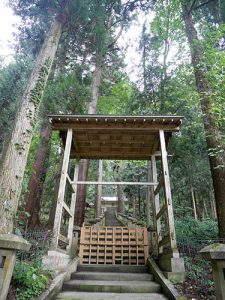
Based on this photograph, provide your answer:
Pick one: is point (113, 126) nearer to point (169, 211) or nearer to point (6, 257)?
point (169, 211)

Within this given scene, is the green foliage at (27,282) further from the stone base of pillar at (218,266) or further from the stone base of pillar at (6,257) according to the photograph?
the stone base of pillar at (218,266)

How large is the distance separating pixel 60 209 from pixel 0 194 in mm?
1562

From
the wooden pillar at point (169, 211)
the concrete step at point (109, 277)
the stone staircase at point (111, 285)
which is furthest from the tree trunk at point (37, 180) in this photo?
the wooden pillar at point (169, 211)

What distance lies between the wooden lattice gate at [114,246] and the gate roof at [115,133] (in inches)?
105

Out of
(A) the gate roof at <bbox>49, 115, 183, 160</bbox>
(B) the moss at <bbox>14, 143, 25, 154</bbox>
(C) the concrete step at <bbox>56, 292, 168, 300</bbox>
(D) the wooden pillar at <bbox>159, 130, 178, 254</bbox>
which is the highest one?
(A) the gate roof at <bbox>49, 115, 183, 160</bbox>

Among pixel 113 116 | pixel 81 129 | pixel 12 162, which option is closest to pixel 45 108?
pixel 81 129

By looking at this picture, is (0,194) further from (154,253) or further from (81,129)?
(154,253)

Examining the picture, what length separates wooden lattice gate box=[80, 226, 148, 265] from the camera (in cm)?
614

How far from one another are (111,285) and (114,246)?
1853 millimetres

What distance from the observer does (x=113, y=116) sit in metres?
5.91

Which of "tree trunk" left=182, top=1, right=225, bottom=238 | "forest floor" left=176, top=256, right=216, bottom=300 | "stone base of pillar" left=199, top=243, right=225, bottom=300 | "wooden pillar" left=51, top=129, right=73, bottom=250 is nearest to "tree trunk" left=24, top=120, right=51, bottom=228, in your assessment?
"wooden pillar" left=51, top=129, right=73, bottom=250

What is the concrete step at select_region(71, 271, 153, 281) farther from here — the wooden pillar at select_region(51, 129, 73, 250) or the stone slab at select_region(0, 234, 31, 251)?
the stone slab at select_region(0, 234, 31, 251)

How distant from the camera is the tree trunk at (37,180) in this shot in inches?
306

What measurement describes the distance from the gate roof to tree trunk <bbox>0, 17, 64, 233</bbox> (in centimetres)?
85
